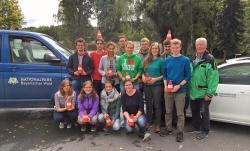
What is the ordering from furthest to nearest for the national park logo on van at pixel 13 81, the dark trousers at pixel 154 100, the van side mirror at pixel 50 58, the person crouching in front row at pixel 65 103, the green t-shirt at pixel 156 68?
the van side mirror at pixel 50 58 → the national park logo on van at pixel 13 81 → the person crouching in front row at pixel 65 103 → the dark trousers at pixel 154 100 → the green t-shirt at pixel 156 68

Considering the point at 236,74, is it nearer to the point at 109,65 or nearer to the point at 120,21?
the point at 109,65

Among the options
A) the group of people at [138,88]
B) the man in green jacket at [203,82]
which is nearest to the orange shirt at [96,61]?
the group of people at [138,88]

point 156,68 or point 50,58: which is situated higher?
point 50,58

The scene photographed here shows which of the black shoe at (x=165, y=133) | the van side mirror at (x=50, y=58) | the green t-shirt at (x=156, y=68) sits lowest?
the black shoe at (x=165, y=133)

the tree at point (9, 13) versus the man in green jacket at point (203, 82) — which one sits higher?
the tree at point (9, 13)

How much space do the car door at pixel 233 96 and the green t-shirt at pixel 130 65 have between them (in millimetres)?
1564

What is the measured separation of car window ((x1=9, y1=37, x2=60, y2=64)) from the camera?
302 inches

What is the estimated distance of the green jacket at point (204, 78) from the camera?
652 cm

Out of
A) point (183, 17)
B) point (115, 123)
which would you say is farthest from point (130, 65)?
point (183, 17)

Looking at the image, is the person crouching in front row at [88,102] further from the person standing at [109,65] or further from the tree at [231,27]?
the tree at [231,27]

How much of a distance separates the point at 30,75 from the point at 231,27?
38.2 m

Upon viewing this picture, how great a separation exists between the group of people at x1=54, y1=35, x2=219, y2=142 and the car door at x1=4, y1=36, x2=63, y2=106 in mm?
445

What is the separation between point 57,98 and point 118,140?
4.74 feet

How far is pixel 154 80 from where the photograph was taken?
6898 mm
